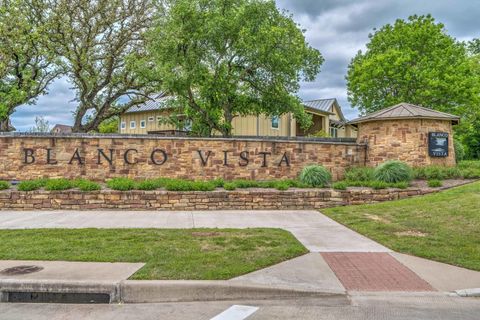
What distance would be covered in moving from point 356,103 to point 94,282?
29467 mm

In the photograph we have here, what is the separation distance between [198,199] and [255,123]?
15.0 meters

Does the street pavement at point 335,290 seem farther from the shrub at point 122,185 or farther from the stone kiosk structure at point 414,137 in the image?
the stone kiosk structure at point 414,137

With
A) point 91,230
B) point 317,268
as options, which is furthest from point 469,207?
point 91,230

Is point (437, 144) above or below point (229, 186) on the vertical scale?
above

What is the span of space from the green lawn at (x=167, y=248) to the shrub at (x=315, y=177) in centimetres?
592

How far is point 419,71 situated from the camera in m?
27.5

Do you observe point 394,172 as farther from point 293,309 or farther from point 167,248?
point 293,309

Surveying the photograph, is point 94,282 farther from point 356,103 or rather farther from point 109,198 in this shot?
point 356,103

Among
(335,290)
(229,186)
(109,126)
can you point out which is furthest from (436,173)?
(109,126)

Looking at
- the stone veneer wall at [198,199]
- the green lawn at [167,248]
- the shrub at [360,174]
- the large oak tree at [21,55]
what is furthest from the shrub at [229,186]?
the large oak tree at [21,55]

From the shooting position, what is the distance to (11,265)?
645 centimetres

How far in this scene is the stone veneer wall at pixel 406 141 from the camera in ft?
55.0

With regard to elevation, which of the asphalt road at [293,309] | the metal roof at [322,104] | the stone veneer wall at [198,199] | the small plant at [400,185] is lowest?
the asphalt road at [293,309]

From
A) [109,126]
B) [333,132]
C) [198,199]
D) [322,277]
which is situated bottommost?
[322,277]
